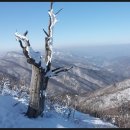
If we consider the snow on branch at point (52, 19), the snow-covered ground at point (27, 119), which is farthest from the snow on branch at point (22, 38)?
the snow-covered ground at point (27, 119)

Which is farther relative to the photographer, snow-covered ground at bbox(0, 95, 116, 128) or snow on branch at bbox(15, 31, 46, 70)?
snow on branch at bbox(15, 31, 46, 70)

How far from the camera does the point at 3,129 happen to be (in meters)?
13.8

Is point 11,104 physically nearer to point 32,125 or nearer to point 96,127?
point 32,125

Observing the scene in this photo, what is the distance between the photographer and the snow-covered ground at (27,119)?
48.8ft

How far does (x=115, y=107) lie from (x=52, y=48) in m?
37.4

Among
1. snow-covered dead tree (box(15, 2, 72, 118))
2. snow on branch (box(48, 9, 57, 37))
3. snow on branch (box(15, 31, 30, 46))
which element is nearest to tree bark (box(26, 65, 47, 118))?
snow-covered dead tree (box(15, 2, 72, 118))

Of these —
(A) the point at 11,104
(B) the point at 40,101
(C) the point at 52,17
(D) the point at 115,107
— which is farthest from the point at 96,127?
(D) the point at 115,107

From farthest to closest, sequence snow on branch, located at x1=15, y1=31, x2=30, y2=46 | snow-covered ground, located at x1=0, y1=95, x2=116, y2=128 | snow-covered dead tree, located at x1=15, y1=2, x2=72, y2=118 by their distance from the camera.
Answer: snow-covered dead tree, located at x1=15, y1=2, x2=72, y2=118 < snow on branch, located at x1=15, y1=31, x2=30, y2=46 < snow-covered ground, located at x1=0, y1=95, x2=116, y2=128

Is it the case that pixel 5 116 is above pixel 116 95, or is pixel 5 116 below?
below

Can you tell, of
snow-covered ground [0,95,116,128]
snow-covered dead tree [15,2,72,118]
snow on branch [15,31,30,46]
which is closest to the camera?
snow-covered ground [0,95,116,128]

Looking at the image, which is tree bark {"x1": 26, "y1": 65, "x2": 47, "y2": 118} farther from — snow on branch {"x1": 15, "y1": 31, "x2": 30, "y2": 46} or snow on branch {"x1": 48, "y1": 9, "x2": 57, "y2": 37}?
snow on branch {"x1": 48, "y1": 9, "x2": 57, "y2": 37}

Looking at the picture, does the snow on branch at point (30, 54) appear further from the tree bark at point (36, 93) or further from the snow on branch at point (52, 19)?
the snow on branch at point (52, 19)

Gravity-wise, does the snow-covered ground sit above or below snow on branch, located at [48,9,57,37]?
below

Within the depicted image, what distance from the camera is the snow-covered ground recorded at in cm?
1489
